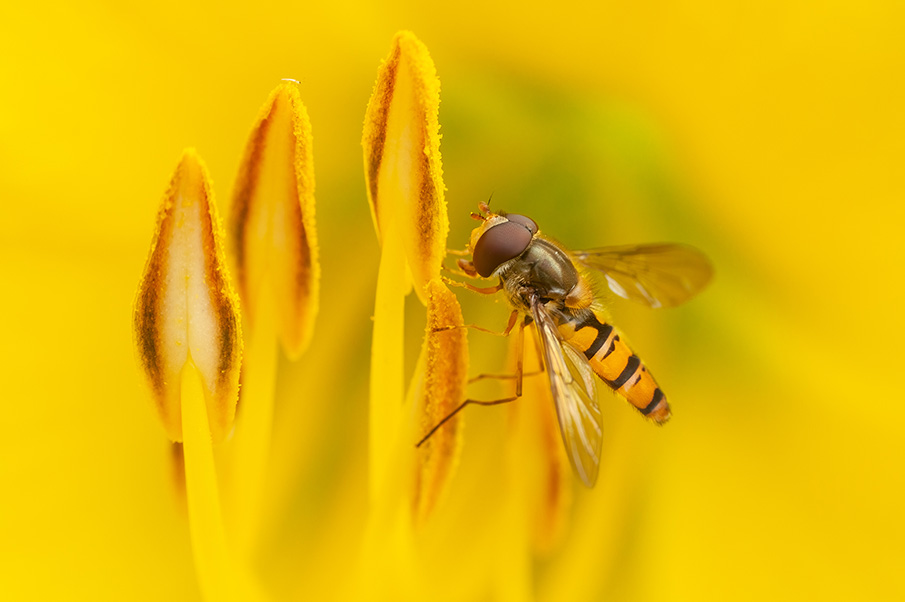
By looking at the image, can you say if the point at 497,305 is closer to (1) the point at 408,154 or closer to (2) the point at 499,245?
(2) the point at 499,245

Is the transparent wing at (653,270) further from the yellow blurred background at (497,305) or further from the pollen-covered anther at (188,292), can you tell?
the pollen-covered anther at (188,292)

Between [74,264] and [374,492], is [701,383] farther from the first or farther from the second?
[74,264]

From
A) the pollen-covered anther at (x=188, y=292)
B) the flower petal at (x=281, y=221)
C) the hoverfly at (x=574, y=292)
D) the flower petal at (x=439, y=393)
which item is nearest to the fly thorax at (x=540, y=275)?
the hoverfly at (x=574, y=292)

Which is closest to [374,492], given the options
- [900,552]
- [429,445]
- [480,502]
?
[429,445]

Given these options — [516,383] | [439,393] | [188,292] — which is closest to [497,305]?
[516,383]

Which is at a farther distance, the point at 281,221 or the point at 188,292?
the point at 281,221

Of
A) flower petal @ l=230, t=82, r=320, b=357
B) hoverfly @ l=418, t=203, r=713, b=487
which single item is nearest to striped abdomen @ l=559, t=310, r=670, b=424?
hoverfly @ l=418, t=203, r=713, b=487

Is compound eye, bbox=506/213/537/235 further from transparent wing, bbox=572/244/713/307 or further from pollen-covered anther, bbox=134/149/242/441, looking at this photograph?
pollen-covered anther, bbox=134/149/242/441
